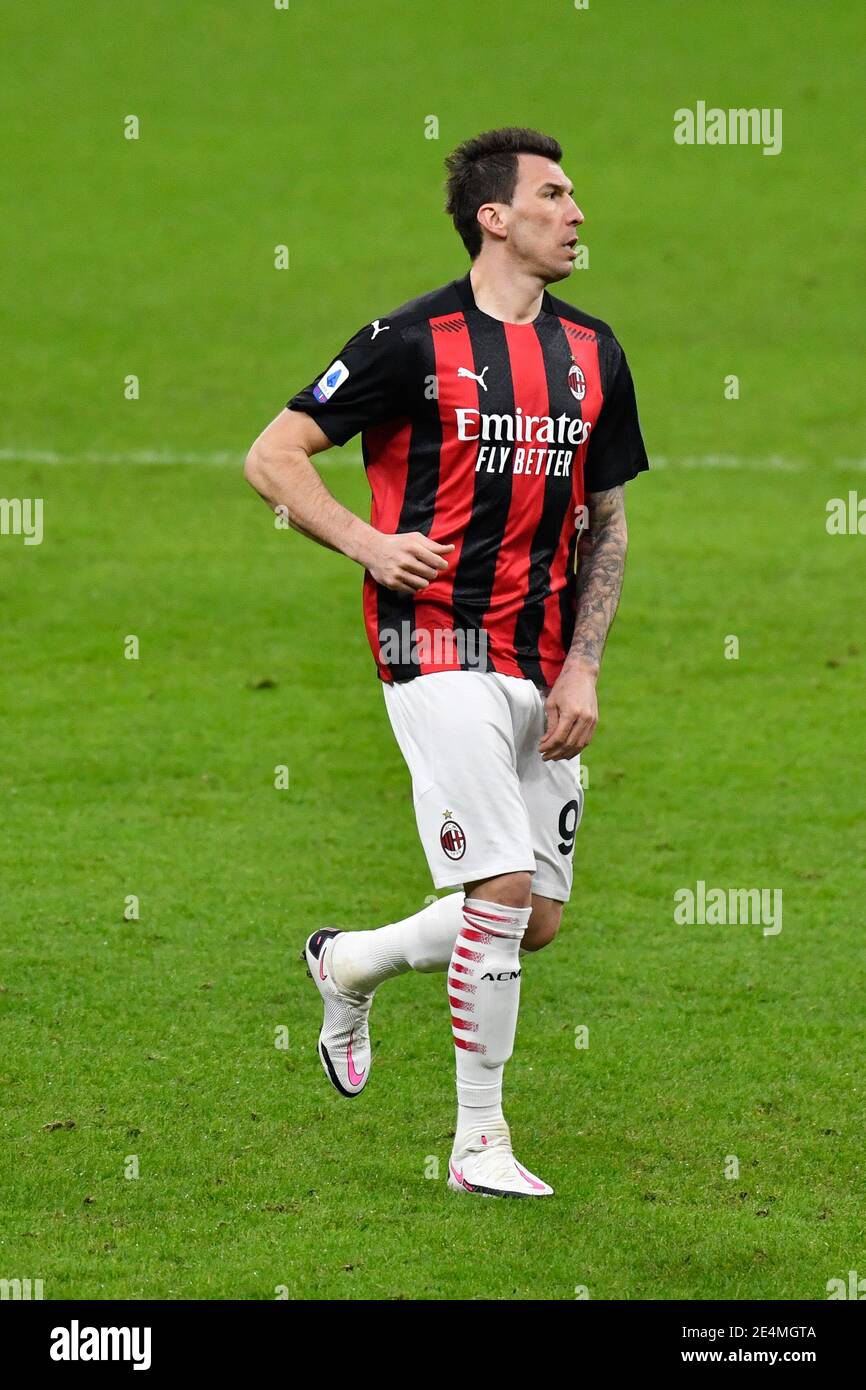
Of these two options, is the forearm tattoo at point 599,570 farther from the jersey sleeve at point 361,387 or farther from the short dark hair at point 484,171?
the short dark hair at point 484,171

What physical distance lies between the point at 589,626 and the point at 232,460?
42.1 feet

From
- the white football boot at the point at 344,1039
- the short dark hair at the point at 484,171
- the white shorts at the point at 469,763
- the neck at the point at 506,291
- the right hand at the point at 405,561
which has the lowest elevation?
the white football boot at the point at 344,1039

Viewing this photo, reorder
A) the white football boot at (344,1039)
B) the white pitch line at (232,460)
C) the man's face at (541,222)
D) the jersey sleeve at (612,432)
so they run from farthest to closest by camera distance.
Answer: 1. the white pitch line at (232,460)
2. the white football boot at (344,1039)
3. the jersey sleeve at (612,432)
4. the man's face at (541,222)

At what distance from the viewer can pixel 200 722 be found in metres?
11.8

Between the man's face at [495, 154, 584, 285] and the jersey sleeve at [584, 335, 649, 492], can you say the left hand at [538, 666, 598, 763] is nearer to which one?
the jersey sleeve at [584, 335, 649, 492]

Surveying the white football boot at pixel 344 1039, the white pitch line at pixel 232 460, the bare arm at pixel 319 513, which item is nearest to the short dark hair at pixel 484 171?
the bare arm at pixel 319 513

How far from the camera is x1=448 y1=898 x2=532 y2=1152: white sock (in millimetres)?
5863

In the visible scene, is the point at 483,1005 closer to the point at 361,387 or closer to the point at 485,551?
the point at 485,551

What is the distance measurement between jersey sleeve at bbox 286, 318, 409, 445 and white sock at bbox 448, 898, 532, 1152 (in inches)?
56.5

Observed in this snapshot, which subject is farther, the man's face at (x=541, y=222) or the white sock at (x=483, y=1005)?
the man's face at (x=541, y=222)

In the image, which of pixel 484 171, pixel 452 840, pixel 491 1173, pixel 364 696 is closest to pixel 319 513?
pixel 452 840

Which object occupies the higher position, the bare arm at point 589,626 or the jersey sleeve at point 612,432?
the jersey sleeve at point 612,432

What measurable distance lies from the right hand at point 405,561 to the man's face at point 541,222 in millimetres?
963

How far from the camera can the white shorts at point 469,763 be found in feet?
19.0
